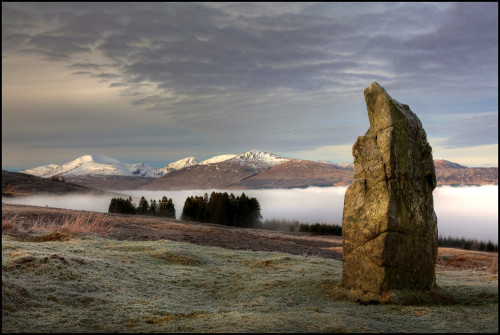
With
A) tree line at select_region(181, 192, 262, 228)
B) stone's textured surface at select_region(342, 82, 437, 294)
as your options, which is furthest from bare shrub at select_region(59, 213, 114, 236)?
tree line at select_region(181, 192, 262, 228)

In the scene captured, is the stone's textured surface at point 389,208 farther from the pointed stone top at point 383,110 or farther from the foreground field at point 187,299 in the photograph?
the foreground field at point 187,299

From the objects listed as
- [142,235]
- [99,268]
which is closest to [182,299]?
[99,268]

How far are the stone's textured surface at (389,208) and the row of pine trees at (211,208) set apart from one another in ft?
133

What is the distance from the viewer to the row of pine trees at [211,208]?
170ft

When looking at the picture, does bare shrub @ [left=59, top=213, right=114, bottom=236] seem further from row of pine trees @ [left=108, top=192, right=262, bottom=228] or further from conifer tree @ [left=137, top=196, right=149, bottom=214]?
conifer tree @ [left=137, top=196, right=149, bottom=214]

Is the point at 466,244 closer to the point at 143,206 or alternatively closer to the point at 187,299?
the point at 143,206

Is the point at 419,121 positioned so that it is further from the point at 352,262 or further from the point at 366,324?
the point at 366,324

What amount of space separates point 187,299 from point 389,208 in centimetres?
597

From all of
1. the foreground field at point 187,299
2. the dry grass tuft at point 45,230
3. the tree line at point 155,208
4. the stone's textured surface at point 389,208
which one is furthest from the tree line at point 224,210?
the stone's textured surface at point 389,208

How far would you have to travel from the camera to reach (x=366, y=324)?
778 centimetres

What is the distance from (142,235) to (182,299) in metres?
12.9

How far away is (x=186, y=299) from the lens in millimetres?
10859

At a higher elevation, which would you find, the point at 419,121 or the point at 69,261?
the point at 419,121

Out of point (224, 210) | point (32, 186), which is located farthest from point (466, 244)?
point (32, 186)
